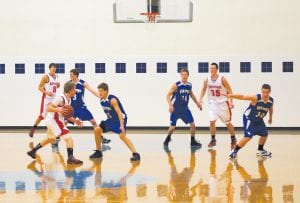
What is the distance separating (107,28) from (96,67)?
1114mm

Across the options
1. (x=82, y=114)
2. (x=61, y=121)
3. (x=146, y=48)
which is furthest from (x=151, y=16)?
(x=61, y=121)

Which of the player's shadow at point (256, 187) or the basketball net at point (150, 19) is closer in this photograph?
the player's shadow at point (256, 187)

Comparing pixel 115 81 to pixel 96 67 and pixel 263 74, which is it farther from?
pixel 263 74

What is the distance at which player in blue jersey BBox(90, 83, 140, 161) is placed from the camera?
34.5ft

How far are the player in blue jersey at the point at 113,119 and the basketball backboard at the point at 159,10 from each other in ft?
20.4

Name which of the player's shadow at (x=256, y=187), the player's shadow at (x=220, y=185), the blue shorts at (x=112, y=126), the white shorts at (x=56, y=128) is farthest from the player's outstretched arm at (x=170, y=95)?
the player's shadow at (x=256, y=187)

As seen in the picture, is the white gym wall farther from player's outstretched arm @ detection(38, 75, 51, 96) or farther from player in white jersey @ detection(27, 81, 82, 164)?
player in white jersey @ detection(27, 81, 82, 164)

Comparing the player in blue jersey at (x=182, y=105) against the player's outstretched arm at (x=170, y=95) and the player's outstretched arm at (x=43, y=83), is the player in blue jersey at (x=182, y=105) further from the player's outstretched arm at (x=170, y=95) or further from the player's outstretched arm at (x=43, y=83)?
the player's outstretched arm at (x=43, y=83)

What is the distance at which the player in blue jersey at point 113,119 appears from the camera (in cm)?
1052

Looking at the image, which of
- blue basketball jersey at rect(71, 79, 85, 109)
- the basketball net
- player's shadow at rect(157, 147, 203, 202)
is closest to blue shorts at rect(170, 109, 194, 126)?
blue basketball jersey at rect(71, 79, 85, 109)

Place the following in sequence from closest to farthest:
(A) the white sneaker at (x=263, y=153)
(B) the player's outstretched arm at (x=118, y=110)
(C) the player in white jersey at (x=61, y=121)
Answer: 1. (C) the player in white jersey at (x=61, y=121)
2. (B) the player's outstretched arm at (x=118, y=110)
3. (A) the white sneaker at (x=263, y=153)

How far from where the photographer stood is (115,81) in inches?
668

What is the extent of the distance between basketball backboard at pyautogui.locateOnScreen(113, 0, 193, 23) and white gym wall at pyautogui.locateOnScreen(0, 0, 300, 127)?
0.56 ft

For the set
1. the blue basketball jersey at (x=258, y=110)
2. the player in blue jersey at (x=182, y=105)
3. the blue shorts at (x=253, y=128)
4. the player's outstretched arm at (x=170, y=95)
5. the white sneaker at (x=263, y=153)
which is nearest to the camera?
the blue basketball jersey at (x=258, y=110)
